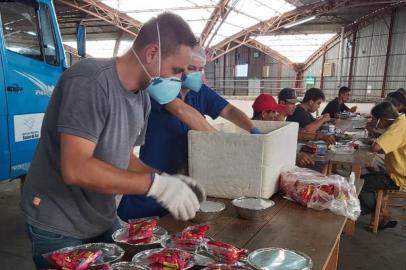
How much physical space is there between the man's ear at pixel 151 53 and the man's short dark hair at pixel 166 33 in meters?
0.01

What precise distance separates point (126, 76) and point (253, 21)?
1288 cm

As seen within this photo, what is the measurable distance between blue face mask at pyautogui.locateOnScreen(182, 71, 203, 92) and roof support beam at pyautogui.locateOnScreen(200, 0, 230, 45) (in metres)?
7.87

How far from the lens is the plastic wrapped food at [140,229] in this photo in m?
1.17

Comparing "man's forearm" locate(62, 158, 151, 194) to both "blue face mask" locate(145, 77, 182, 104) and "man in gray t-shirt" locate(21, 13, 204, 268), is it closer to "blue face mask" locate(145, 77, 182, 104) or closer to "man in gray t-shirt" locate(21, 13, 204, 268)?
"man in gray t-shirt" locate(21, 13, 204, 268)

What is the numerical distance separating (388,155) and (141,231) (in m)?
3.08

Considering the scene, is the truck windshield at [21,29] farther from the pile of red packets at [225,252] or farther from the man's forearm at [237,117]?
the pile of red packets at [225,252]

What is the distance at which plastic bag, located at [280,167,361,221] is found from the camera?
5.03 ft


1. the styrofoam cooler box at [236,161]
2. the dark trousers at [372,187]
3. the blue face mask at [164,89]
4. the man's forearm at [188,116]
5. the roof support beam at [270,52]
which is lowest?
the dark trousers at [372,187]

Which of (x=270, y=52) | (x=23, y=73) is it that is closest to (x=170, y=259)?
(x=23, y=73)

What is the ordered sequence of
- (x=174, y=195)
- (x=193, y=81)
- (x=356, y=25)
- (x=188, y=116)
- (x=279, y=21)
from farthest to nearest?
(x=356, y=25) → (x=279, y=21) → (x=193, y=81) → (x=188, y=116) → (x=174, y=195)

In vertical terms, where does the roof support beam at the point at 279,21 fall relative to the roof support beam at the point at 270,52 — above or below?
above

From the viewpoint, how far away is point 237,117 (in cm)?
214

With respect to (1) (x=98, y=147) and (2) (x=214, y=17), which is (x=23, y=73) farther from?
(2) (x=214, y=17)

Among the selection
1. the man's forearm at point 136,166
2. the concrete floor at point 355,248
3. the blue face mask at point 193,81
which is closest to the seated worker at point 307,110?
the concrete floor at point 355,248
